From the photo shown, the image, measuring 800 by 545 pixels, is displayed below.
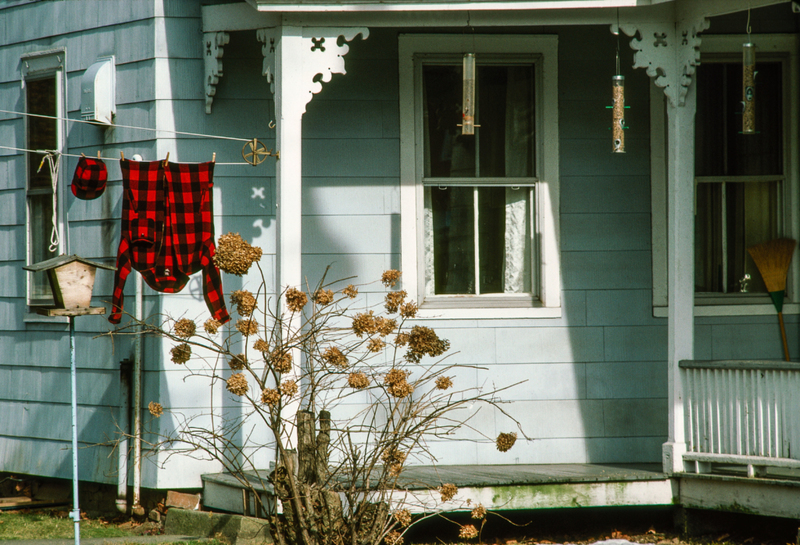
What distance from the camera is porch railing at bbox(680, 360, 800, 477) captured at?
536 centimetres

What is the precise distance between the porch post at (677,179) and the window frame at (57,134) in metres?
4.54

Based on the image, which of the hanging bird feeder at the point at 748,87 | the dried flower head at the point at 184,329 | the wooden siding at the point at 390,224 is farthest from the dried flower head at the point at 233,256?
the hanging bird feeder at the point at 748,87

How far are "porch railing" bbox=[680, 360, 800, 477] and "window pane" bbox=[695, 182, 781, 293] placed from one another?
1.23 meters

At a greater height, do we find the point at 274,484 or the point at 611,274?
the point at 611,274

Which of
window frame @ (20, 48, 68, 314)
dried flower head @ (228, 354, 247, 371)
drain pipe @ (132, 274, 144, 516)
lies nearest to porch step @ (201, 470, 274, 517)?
drain pipe @ (132, 274, 144, 516)

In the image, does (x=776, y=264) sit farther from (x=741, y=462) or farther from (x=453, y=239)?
(x=453, y=239)

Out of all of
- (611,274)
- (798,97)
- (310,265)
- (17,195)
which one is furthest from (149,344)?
(798,97)

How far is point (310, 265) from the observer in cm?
646

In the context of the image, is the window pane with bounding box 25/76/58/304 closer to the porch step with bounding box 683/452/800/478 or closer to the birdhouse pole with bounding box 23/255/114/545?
the birdhouse pole with bounding box 23/255/114/545

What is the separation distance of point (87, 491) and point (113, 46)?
365cm

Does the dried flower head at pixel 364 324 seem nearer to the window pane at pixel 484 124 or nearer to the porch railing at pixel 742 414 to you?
the window pane at pixel 484 124

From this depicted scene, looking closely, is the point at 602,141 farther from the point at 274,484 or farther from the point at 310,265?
the point at 274,484

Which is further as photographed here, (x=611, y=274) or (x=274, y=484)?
(x=611, y=274)

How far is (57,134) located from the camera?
22.8ft
